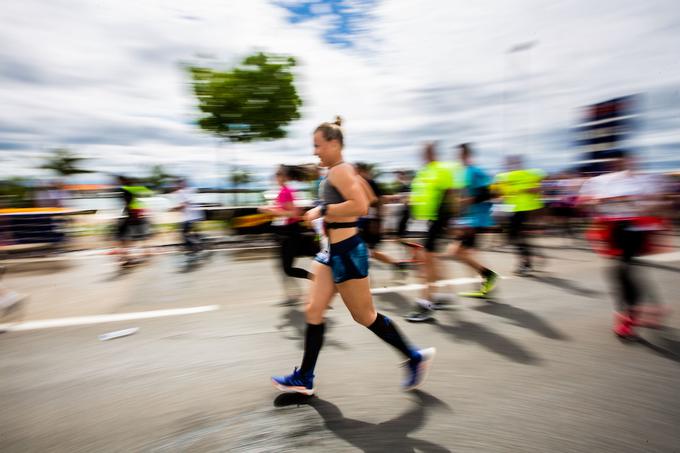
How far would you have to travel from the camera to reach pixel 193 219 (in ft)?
27.9

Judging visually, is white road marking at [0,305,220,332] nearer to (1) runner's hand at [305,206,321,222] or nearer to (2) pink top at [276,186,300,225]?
(2) pink top at [276,186,300,225]

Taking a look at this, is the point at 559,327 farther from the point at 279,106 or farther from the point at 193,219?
the point at 279,106

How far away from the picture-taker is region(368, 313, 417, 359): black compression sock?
258 centimetres

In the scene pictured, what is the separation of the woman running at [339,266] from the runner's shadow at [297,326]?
88 centimetres

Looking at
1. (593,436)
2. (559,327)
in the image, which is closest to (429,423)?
(593,436)

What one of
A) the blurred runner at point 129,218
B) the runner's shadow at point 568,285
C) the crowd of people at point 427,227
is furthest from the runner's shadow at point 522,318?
the blurred runner at point 129,218

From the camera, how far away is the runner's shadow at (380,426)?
2123 millimetres

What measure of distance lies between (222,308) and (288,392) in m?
2.21

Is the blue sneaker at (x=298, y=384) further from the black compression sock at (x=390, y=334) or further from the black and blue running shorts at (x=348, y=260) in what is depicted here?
the black and blue running shorts at (x=348, y=260)

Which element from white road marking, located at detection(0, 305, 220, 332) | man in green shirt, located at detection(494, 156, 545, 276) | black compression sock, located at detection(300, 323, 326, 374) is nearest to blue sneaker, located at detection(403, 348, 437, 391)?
black compression sock, located at detection(300, 323, 326, 374)

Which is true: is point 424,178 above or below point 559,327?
above

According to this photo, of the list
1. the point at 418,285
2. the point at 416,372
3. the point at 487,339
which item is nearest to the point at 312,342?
the point at 416,372

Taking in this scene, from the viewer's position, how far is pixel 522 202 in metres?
6.21

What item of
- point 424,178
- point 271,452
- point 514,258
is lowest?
point 514,258
